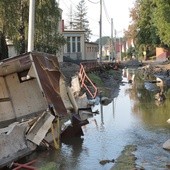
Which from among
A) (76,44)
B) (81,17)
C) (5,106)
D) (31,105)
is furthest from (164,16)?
(81,17)

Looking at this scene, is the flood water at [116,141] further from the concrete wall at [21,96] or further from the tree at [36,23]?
the tree at [36,23]

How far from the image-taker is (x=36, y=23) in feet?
105

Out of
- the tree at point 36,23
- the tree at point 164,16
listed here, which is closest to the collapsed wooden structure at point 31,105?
the tree at point 36,23

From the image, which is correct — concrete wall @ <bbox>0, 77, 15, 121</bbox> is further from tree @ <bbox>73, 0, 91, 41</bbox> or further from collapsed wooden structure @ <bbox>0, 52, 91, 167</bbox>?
tree @ <bbox>73, 0, 91, 41</bbox>

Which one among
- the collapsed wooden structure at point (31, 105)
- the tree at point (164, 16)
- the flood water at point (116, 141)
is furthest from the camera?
the tree at point (164, 16)

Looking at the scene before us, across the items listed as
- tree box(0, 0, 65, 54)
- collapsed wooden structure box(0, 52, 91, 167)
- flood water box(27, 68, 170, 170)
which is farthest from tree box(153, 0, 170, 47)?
collapsed wooden structure box(0, 52, 91, 167)

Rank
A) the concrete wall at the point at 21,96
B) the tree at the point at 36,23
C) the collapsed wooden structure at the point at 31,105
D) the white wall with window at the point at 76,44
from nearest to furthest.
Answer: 1. the collapsed wooden structure at the point at 31,105
2. the concrete wall at the point at 21,96
3. the tree at the point at 36,23
4. the white wall with window at the point at 76,44

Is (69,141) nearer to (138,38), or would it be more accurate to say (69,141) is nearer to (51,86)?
(51,86)

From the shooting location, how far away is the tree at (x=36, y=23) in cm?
2966

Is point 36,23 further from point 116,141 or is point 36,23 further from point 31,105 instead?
point 116,141

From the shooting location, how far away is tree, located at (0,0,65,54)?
2966 cm

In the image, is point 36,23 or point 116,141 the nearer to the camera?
point 116,141

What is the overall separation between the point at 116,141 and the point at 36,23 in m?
18.0

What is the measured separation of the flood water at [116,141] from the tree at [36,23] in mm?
9188
